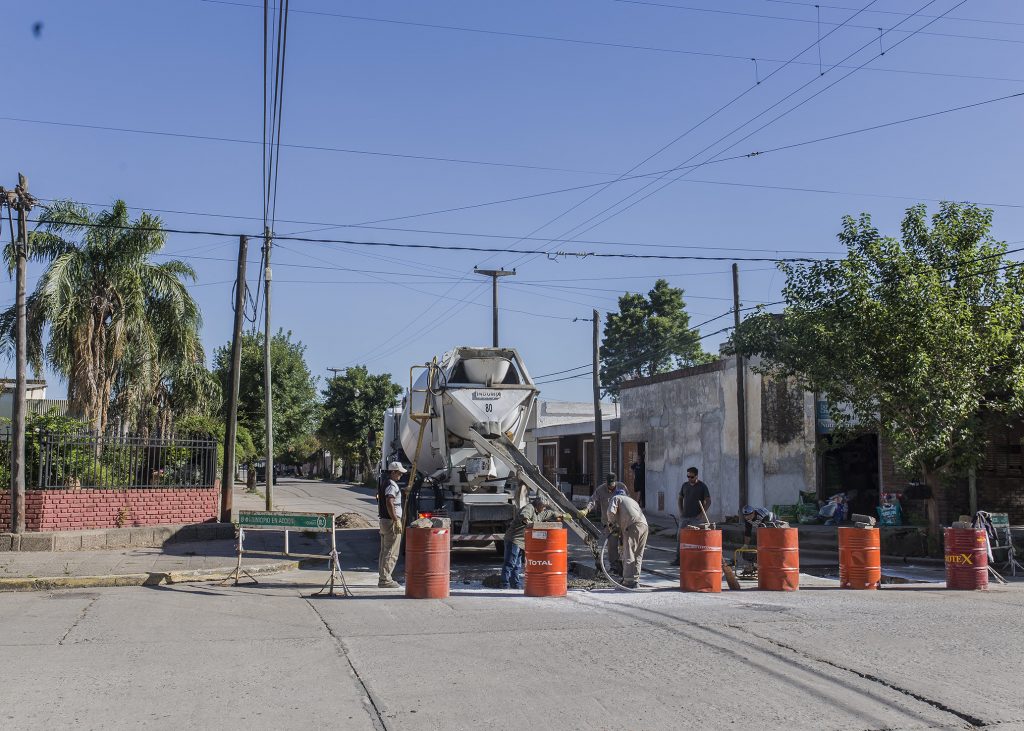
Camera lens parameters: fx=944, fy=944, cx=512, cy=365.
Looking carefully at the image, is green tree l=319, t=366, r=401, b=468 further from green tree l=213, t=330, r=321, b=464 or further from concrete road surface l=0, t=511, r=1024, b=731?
concrete road surface l=0, t=511, r=1024, b=731

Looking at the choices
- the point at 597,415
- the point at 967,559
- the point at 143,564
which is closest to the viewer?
the point at 967,559

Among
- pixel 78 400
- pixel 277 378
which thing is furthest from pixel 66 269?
pixel 277 378

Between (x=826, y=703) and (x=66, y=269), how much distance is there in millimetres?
19758

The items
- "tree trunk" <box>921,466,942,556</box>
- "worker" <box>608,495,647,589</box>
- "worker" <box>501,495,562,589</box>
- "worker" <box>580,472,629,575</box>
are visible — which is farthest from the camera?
"tree trunk" <box>921,466,942,556</box>

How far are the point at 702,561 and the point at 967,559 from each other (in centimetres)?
380

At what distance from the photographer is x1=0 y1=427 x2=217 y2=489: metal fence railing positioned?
1808 centimetres

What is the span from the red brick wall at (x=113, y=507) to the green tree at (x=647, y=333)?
46.2 meters

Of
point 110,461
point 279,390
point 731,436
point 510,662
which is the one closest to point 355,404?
point 279,390

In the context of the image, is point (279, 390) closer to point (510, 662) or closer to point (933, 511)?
point (933, 511)

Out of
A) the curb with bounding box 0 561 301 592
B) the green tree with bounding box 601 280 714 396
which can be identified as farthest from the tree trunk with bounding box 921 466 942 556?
the green tree with bounding box 601 280 714 396

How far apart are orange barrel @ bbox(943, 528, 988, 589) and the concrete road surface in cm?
125

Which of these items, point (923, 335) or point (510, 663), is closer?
point (510, 663)

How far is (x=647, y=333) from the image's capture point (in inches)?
2549

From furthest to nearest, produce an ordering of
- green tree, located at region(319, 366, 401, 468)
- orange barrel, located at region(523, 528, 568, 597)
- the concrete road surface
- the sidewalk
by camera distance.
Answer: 1. green tree, located at region(319, 366, 401, 468)
2. the sidewalk
3. orange barrel, located at region(523, 528, 568, 597)
4. the concrete road surface
